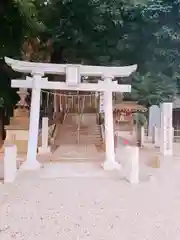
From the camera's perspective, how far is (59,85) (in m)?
7.13

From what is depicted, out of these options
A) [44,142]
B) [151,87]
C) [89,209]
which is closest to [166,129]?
[151,87]

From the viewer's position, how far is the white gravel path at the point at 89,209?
326cm

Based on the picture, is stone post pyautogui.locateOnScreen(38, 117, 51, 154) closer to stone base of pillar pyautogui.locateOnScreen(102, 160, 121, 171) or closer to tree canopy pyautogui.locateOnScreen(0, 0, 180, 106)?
tree canopy pyautogui.locateOnScreen(0, 0, 180, 106)

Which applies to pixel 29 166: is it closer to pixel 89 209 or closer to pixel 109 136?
pixel 109 136

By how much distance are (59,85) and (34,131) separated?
1.26 metres

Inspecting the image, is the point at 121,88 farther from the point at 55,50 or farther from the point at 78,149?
the point at 55,50

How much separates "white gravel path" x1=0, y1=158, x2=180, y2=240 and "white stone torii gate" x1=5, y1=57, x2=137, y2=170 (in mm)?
1089

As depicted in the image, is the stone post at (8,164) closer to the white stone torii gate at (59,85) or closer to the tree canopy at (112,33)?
the white stone torii gate at (59,85)

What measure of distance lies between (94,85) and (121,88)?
669 millimetres

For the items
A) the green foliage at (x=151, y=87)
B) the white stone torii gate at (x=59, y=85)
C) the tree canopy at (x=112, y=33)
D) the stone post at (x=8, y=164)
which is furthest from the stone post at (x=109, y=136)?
the green foliage at (x=151, y=87)

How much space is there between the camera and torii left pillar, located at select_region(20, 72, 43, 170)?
6.76 m

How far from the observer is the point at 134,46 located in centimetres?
966

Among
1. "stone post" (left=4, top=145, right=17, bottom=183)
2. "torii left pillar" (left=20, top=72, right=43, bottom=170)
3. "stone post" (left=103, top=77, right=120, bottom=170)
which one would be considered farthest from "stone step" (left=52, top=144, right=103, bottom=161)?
"stone post" (left=4, top=145, right=17, bottom=183)

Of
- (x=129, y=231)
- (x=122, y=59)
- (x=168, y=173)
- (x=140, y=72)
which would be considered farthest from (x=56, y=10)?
(x=129, y=231)
